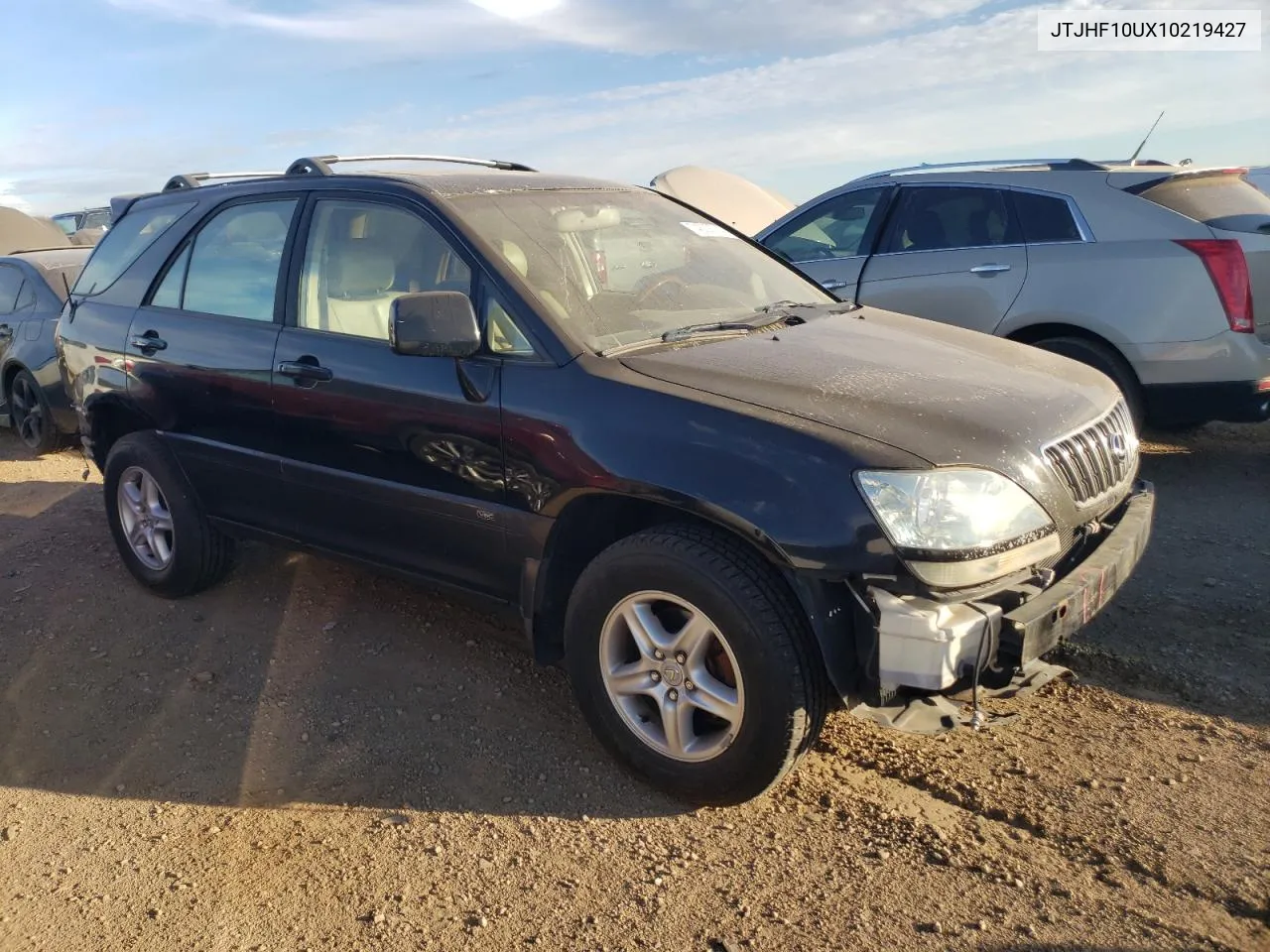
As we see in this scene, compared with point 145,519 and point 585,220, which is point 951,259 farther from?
point 145,519

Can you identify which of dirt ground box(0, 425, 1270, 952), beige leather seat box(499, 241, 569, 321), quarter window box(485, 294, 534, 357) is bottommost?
dirt ground box(0, 425, 1270, 952)

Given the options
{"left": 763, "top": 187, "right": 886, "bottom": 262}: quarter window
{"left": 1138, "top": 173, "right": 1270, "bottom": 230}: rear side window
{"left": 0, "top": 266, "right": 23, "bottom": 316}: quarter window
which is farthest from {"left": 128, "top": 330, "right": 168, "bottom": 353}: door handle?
{"left": 1138, "top": 173, "right": 1270, "bottom": 230}: rear side window

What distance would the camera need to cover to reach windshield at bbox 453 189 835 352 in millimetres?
3363

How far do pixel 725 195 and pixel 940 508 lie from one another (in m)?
11.3

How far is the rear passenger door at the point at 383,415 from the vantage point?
3.30 meters

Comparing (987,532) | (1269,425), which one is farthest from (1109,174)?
(987,532)

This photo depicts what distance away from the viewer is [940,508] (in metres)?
2.59

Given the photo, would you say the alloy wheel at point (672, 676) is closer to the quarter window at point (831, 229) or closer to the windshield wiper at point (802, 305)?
the windshield wiper at point (802, 305)

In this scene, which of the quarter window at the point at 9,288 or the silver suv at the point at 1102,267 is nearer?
the silver suv at the point at 1102,267

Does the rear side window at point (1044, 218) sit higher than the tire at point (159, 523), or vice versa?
the rear side window at point (1044, 218)

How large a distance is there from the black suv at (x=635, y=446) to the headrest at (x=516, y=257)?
0.01 meters

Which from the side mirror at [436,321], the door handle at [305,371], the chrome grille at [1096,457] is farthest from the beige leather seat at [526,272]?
the chrome grille at [1096,457]

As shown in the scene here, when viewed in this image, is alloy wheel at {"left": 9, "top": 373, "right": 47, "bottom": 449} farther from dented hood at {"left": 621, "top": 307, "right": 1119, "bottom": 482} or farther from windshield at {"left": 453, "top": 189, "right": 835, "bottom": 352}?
dented hood at {"left": 621, "top": 307, "right": 1119, "bottom": 482}

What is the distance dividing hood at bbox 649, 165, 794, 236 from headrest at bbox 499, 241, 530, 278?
8.94 metres
